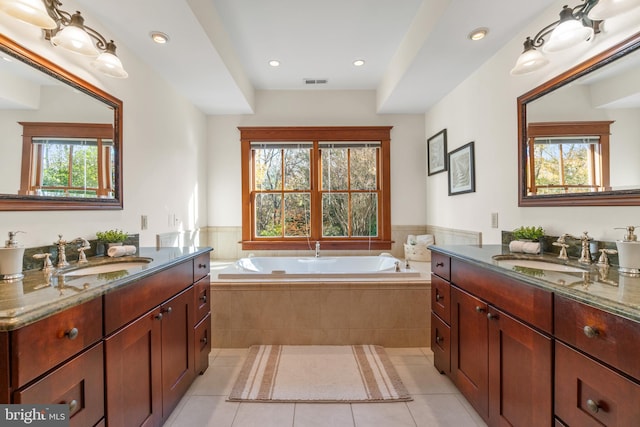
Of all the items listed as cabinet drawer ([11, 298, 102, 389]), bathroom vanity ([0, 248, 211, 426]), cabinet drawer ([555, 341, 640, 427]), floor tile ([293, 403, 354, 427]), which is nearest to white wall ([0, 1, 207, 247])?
bathroom vanity ([0, 248, 211, 426])

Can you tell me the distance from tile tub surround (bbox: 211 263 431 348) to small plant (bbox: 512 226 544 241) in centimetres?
79

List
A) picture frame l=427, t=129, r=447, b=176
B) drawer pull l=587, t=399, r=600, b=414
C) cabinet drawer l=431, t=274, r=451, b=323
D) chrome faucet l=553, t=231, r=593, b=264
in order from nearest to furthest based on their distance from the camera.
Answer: drawer pull l=587, t=399, r=600, b=414 → chrome faucet l=553, t=231, r=593, b=264 → cabinet drawer l=431, t=274, r=451, b=323 → picture frame l=427, t=129, r=447, b=176

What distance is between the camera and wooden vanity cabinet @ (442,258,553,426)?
1.10 m

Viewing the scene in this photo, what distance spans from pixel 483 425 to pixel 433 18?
94.2 inches

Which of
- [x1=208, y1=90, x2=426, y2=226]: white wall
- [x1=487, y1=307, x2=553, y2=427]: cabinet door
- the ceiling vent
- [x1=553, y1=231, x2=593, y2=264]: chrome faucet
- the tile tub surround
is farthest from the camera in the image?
[x1=208, y1=90, x2=426, y2=226]: white wall

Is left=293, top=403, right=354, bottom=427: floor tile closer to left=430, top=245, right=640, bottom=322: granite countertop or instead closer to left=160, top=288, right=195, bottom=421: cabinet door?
left=160, top=288, right=195, bottom=421: cabinet door

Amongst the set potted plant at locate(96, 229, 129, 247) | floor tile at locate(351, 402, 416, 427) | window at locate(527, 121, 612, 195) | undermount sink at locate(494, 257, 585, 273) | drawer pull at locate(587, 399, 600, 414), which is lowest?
floor tile at locate(351, 402, 416, 427)

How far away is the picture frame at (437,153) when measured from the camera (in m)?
3.19

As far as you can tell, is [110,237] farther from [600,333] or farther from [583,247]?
[583,247]

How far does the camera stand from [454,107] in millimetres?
2939

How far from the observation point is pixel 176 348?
1.61 metres

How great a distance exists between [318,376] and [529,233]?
1629mm

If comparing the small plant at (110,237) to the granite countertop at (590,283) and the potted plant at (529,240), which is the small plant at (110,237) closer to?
the granite countertop at (590,283)

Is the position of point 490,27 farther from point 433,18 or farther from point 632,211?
point 632,211
